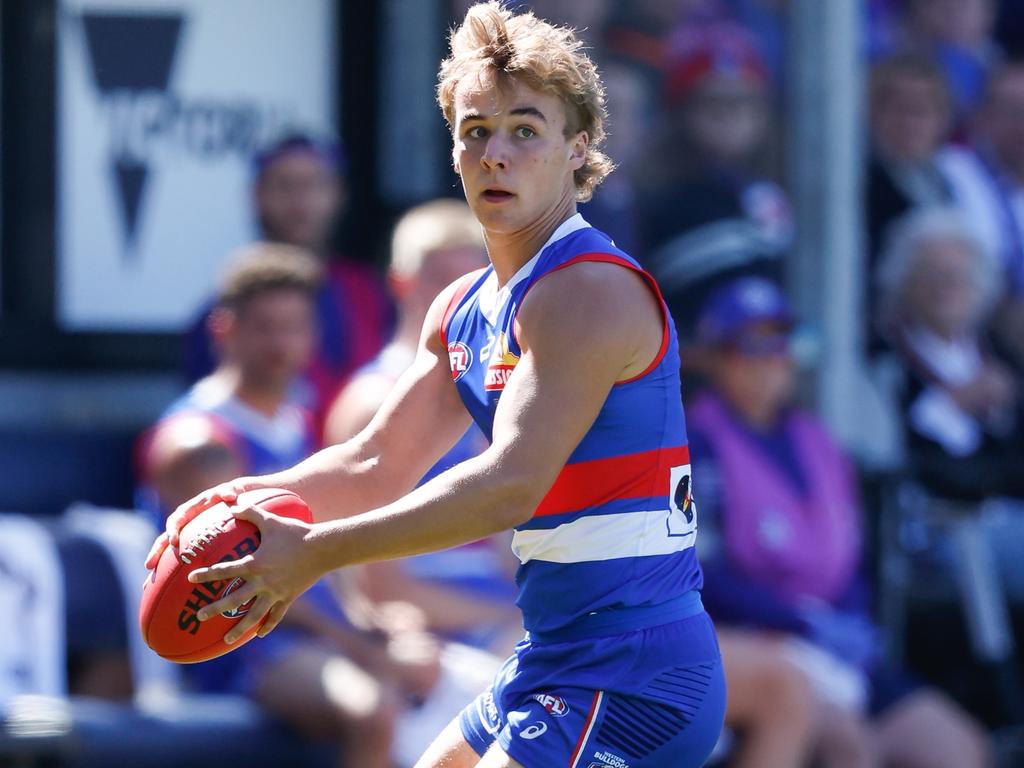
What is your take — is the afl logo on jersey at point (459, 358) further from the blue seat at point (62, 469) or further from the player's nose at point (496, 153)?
the blue seat at point (62, 469)

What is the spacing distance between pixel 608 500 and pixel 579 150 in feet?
2.36

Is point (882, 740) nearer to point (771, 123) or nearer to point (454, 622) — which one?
point (454, 622)

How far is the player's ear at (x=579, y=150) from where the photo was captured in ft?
12.2

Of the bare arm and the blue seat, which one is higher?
the bare arm

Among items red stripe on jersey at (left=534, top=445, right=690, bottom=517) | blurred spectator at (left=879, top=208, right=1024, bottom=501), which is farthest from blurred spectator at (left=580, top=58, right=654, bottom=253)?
red stripe on jersey at (left=534, top=445, right=690, bottom=517)

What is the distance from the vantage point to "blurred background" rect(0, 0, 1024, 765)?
677 centimetres

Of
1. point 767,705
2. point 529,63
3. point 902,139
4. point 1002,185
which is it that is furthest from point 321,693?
point 1002,185

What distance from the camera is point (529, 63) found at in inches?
142

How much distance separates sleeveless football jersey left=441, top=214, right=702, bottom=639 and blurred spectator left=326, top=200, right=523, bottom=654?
218 centimetres

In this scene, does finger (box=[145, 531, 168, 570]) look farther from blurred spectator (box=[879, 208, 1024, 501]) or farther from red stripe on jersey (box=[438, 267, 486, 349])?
blurred spectator (box=[879, 208, 1024, 501])

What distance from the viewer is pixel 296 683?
5.81m

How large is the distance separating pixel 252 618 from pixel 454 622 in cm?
261

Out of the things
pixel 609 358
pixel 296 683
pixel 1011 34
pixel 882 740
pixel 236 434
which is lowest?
pixel 882 740

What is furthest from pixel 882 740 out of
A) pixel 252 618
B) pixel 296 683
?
pixel 252 618
